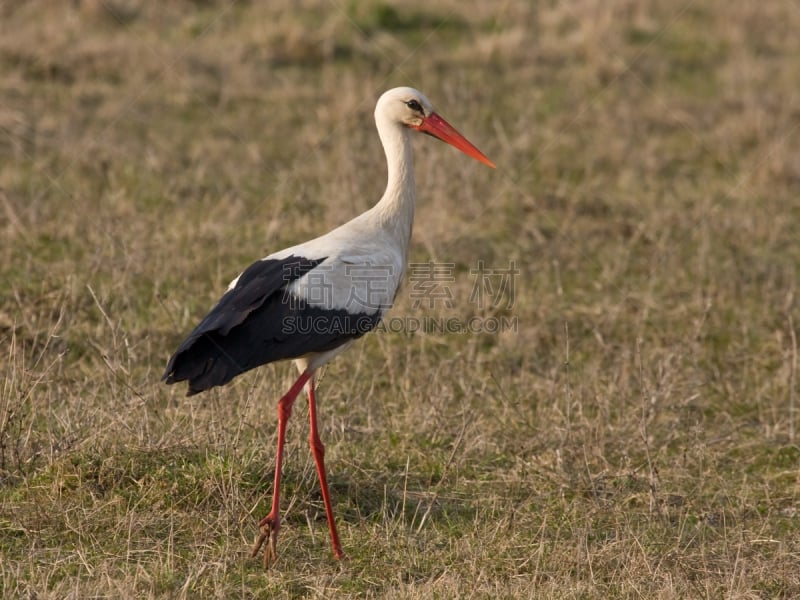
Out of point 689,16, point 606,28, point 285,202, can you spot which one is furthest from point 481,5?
point 285,202

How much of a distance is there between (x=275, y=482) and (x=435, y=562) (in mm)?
631

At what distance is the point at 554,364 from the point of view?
618 centimetres

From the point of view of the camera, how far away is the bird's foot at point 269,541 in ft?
13.9

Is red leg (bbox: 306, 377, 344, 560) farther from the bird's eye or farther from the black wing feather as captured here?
the bird's eye

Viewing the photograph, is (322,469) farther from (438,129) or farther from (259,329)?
(438,129)

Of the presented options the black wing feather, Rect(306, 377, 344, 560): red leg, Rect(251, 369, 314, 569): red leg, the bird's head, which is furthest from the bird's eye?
Rect(251, 369, 314, 569): red leg

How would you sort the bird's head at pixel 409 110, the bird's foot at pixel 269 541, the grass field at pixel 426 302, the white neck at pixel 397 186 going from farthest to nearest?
1. the bird's head at pixel 409 110
2. the white neck at pixel 397 186
3. the grass field at pixel 426 302
4. the bird's foot at pixel 269 541

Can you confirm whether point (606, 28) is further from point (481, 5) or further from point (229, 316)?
point (229, 316)

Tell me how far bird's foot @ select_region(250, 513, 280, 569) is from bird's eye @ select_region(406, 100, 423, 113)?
1.90 m

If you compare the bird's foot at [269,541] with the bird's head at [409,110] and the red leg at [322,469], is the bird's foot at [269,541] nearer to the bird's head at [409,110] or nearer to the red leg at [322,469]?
the red leg at [322,469]

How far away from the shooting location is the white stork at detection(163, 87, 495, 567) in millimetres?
4312

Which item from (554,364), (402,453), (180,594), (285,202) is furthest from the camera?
(285,202)

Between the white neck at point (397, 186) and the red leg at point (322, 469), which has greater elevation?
the white neck at point (397, 186)

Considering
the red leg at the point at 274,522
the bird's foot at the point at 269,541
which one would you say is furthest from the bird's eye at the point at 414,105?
the bird's foot at the point at 269,541
